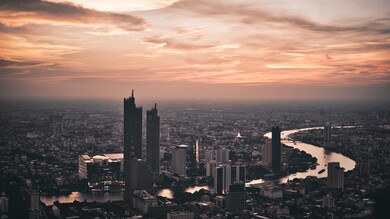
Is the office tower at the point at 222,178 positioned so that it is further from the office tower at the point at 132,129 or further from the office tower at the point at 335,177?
the office tower at the point at 335,177

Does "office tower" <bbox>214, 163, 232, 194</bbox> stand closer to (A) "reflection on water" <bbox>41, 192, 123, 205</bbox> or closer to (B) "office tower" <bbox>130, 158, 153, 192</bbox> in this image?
(B) "office tower" <bbox>130, 158, 153, 192</bbox>

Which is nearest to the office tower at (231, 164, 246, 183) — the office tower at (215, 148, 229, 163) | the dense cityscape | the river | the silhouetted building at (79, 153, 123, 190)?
the dense cityscape

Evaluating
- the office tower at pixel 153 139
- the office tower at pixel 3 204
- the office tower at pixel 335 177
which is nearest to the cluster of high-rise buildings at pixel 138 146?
the office tower at pixel 153 139

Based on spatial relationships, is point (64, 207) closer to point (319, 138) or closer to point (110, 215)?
point (110, 215)

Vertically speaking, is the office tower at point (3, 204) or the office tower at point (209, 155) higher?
the office tower at point (3, 204)

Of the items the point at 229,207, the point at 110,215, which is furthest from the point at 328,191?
the point at 110,215

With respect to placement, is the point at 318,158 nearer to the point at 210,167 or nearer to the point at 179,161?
the point at 210,167

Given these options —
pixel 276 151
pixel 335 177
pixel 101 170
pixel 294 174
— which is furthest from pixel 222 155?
pixel 335 177
